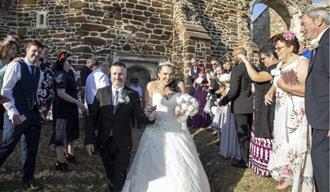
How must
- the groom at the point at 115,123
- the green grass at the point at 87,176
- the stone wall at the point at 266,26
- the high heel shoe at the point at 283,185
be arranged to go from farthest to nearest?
the stone wall at the point at 266,26
the green grass at the point at 87,176
the high heel shoe at the point at 283,185
the groom at the point at 115,123

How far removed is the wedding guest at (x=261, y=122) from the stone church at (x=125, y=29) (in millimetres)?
6663

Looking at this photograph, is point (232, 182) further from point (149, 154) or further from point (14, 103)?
point (14, 103)

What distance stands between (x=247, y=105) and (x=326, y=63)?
8.58 feet

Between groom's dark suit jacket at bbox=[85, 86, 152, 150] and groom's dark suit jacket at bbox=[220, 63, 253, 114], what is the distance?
66.4 inches

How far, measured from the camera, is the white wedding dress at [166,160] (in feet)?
13.3

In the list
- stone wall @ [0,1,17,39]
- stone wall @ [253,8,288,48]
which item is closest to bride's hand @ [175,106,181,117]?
stone wall @ [0,1,17,39]

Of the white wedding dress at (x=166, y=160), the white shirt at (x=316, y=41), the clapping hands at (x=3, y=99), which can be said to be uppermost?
the white shirt at (x=316, y=41)

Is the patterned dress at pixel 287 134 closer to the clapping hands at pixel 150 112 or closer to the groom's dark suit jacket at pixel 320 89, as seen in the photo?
the groom's dark suit jacket at pixel 320 89

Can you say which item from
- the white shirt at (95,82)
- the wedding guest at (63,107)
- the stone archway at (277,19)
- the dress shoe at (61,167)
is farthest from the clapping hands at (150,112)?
the stone archway at (277,19)

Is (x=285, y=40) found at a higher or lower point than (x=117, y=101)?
higher

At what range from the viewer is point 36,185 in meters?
4.38

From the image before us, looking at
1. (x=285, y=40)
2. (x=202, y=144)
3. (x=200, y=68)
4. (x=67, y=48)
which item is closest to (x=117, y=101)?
(x=285, y=40)

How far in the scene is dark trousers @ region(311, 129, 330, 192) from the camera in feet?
8.78

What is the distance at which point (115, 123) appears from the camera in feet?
13.2
